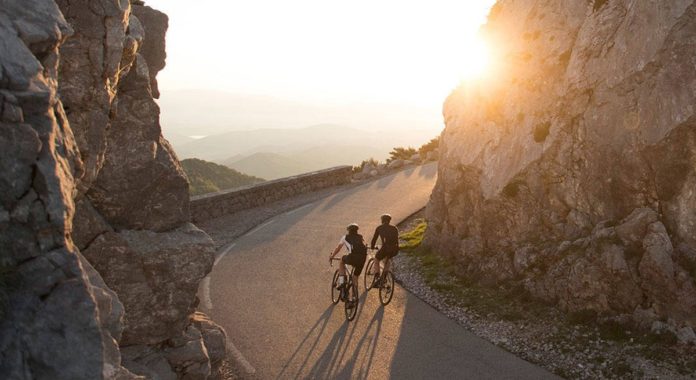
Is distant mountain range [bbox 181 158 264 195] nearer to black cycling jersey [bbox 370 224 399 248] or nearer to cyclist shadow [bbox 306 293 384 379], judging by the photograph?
black cycling jersey [bbox 370 224 399 248]

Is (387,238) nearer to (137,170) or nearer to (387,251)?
(387,251)

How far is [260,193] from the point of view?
27.4 metres

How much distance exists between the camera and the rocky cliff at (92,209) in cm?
555

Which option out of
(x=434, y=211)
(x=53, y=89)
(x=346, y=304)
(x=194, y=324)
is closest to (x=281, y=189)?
(x=434, y=211)

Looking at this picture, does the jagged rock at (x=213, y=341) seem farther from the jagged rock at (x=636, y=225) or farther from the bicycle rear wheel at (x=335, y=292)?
the jagged rock at (x=636, y=225)

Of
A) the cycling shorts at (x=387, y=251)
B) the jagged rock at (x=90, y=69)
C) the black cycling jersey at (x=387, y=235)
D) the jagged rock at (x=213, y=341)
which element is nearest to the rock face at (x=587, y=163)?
the cycling shorts at (x=387, y=251)

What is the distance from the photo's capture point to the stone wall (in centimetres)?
2452

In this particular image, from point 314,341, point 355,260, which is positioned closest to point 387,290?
point 355,260

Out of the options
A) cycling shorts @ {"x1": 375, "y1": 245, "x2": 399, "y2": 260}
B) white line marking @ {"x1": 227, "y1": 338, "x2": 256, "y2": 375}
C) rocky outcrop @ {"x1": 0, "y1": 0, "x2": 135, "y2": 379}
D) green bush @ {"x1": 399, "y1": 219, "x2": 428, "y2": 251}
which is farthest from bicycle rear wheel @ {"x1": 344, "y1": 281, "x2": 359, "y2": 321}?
rocky outcrop @ {"x1": 0, "y1": 0, "x2": 135, "y2": 379}

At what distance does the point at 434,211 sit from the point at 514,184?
13.3 feet

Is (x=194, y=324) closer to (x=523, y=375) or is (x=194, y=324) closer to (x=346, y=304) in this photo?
(x=346, y=304)

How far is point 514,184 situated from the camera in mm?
15250

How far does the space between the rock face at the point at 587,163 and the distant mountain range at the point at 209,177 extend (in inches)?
1698

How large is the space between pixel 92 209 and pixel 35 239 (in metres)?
3.56
